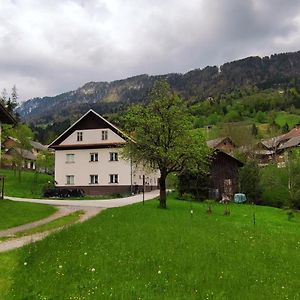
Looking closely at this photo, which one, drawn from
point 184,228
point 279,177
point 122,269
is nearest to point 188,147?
point 184,228

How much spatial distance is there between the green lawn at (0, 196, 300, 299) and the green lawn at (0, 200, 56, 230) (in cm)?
781

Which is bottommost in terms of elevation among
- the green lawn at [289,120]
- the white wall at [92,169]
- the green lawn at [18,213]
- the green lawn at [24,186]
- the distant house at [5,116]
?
the green lawn at [18,213]

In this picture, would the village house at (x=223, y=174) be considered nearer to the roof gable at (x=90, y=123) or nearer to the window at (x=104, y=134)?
the roof gable at (x=90, y=123)

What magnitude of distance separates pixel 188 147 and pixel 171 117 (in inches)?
108

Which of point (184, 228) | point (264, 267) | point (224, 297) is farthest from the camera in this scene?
point (184, 228)

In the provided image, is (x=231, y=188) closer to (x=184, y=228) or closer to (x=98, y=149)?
(x=98, y=149)

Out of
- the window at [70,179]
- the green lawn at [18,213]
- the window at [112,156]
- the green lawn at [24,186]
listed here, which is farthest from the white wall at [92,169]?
the green lawn at [18,213]

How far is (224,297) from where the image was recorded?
11.1 metres

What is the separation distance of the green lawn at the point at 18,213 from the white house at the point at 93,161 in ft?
97.3

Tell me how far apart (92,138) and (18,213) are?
119 ft

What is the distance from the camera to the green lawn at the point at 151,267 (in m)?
11.6

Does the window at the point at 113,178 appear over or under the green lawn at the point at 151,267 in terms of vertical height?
over

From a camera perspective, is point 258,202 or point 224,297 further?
point 258,202

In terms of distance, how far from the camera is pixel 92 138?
66000 millimetres
